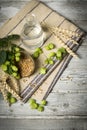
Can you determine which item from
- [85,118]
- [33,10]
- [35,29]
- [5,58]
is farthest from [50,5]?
[85,118]

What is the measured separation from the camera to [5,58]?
1.16 meters

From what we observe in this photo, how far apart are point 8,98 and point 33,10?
0.40 m

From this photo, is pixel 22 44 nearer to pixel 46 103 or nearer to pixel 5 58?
pixel 5 58

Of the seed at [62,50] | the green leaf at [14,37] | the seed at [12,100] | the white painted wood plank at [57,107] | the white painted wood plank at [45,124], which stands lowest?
the white painted wood plank at [45,124]

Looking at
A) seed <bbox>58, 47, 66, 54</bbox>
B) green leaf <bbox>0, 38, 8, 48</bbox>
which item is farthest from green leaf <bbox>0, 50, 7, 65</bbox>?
seed <bbox>58, 47, 66, 54</bbox>

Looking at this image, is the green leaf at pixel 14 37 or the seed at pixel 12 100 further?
the green leaf at pixel 14 37

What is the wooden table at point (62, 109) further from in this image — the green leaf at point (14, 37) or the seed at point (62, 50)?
the green leaf at point (14, 37)

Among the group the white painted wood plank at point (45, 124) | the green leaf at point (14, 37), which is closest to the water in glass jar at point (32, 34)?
the green leaf at point (14, 37)

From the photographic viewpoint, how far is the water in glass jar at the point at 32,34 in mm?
1228

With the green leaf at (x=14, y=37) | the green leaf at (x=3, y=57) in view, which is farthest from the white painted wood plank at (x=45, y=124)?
the green leaf at (x=14, y=37)

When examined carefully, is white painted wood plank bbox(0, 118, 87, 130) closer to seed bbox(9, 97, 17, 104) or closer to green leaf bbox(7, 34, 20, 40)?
seed bbox(9, 97, 17, 104)

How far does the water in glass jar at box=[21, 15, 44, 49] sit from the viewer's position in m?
1.23

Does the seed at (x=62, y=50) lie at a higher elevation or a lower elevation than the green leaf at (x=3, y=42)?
lower

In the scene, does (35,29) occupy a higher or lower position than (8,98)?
higher
